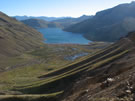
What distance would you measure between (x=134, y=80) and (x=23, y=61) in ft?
493

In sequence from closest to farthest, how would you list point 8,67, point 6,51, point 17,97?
point 17,97 → point 8,67 → point 6,51

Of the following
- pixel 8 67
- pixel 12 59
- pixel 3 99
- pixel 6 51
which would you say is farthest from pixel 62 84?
pixel 6 51

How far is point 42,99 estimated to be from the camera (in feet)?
152

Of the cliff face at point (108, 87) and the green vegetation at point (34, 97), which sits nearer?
the cliff face at point (108, 87)

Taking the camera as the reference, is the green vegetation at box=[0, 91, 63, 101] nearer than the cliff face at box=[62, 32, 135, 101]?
No

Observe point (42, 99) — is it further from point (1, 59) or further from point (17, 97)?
point (1, 59)

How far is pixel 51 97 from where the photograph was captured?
46.0 metres

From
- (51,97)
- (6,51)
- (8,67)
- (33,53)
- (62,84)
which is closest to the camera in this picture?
(51,97)

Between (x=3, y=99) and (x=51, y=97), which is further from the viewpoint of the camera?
(x=3, y=99)

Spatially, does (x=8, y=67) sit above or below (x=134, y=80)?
below

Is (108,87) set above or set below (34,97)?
above

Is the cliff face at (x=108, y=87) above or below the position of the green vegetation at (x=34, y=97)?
above

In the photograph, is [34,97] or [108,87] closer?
[108,87]

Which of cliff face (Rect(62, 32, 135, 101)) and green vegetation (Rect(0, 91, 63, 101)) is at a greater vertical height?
cliff face (Rect(62, 32, 135, 101))
